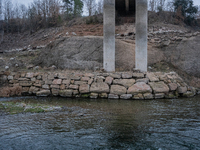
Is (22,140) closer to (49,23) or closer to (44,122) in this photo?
(44,122)

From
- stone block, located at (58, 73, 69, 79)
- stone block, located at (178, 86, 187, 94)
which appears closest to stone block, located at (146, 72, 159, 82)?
stone block, located at (178, 86, 187, 94)

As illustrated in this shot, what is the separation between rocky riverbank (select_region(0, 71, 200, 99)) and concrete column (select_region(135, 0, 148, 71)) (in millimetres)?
1376

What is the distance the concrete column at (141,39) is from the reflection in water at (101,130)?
5.74m

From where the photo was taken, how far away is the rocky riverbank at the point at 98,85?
992cm

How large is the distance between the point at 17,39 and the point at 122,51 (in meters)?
16.1

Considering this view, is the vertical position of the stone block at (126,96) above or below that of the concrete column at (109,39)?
below

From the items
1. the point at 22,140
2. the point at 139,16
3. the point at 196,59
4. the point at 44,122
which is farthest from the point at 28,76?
the point at 196,59

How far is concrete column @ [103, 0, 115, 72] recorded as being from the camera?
11797 mm

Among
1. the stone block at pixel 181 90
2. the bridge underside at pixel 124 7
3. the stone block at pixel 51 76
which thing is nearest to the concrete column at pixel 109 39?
the stone block at pixel 51 76

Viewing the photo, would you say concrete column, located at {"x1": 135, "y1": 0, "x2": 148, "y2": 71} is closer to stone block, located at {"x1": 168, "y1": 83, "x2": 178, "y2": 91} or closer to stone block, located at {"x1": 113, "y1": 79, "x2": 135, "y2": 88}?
stone block, located at {"x1": 113, "y1": 79, "x2": 135, "y2": 88}

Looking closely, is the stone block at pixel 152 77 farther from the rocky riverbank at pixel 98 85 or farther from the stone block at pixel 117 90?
the stone block at pixel 117 90

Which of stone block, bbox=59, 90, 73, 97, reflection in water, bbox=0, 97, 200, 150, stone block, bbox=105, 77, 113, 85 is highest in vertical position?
stone block, bbox=105, 77, 113, 85

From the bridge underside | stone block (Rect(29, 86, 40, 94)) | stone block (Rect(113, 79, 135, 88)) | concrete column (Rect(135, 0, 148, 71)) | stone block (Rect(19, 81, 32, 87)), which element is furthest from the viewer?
the bridge underside

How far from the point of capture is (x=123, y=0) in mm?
15633
